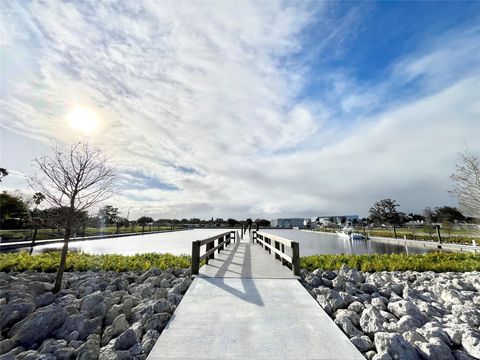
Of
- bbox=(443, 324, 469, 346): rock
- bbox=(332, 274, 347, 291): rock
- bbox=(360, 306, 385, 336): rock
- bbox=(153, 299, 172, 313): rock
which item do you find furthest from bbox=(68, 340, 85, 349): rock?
bbox=(443, 324, 469, 346): rock

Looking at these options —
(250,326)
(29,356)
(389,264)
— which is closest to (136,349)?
(29,356)

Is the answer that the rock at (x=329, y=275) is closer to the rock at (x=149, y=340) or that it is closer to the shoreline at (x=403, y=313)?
the shoreline at (x=403, y=313)

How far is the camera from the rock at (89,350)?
3340mm

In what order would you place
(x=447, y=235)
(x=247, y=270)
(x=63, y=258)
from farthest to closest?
(x=447, y=235), (x=247, y=270), (x=63, y=258)

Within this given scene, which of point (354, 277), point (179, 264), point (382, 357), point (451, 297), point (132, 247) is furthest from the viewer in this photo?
point (132, 247)

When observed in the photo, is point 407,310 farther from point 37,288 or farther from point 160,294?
point 37,288

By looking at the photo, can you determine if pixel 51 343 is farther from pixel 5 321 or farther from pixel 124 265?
pixel 124 265

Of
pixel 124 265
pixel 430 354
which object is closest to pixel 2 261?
pixel 124 265

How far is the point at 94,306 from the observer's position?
482cm

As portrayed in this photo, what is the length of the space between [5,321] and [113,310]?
1.79 metres

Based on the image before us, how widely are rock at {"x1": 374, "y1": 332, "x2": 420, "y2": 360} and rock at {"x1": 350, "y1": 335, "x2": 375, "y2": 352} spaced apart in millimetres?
91

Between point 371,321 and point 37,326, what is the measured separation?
17.8 feet

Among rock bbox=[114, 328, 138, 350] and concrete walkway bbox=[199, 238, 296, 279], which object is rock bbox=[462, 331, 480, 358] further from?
rock bbox=[114, 328, 138, 350]

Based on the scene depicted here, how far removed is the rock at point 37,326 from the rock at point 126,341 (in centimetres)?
145
